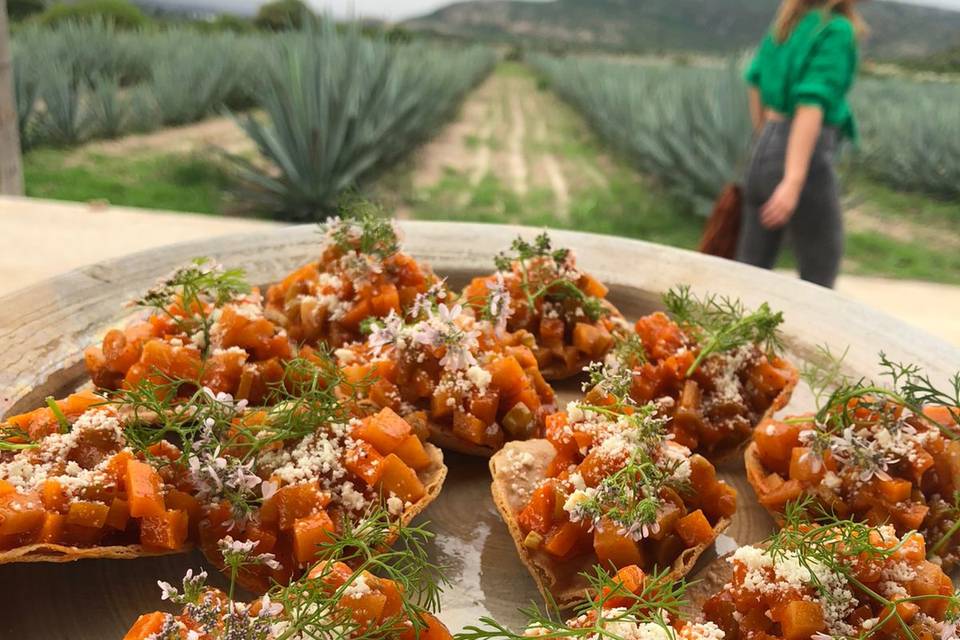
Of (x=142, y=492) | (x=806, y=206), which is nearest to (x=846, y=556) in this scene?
(x=142, y=492)

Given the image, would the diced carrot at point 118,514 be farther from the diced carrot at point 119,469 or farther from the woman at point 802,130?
the woman at point 802,130

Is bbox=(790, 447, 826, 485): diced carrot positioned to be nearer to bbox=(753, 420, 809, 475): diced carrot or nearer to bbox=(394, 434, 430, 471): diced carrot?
bbox=(753, 420, 809, 475): diced carrot

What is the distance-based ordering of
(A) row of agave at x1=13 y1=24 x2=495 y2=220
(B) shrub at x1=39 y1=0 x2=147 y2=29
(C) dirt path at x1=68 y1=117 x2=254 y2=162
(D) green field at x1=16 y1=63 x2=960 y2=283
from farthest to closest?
(B) shrub at x1=39 y1=0 x2=147 y2=29 < (C) dirt path at x1=68 y1=117 x2=254 y2=162 < (D) green field at x1=16 y1=63 x2=960 y2=283 < (A) row of agave at x1=13 y1=24 x2=495 y2=220

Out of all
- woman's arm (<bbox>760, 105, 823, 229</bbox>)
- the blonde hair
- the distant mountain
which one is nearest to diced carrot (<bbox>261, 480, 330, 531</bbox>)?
woman's arm (<bbox>760, 105, 823, 229</bbox>)

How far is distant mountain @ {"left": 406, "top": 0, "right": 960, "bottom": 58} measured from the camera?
37.7 metres

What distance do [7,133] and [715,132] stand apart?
813cm

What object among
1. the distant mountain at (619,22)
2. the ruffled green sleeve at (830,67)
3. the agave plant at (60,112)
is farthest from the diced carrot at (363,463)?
the distant mountain at (619,22)

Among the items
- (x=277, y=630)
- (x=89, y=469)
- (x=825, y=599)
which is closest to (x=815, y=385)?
(x=825, y=599)

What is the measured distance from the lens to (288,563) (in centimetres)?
181

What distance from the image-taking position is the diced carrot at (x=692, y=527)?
188 centimetres

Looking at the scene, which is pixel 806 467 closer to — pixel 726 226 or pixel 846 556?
pixel 846 556

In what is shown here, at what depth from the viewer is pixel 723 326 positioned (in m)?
2.43

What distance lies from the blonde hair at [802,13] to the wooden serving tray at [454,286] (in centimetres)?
243

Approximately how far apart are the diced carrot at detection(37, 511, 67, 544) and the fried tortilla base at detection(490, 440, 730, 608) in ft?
3.50
